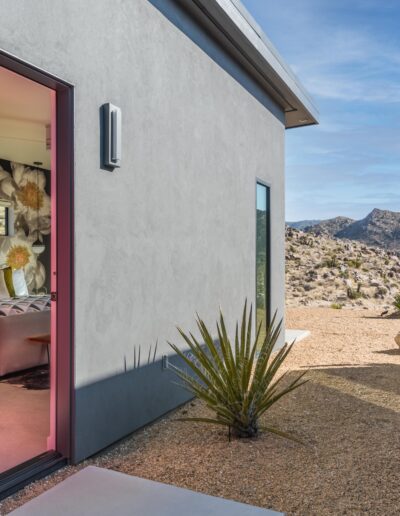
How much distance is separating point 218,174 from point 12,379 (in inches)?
121

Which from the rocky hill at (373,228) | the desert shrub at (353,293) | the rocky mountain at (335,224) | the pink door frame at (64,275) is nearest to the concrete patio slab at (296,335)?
the pink door frame at (64,275)

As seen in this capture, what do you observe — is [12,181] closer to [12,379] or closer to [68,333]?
[12,379]

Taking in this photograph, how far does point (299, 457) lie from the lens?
11.1ft

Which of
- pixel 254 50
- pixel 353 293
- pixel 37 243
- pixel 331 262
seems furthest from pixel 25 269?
pixel 331 262

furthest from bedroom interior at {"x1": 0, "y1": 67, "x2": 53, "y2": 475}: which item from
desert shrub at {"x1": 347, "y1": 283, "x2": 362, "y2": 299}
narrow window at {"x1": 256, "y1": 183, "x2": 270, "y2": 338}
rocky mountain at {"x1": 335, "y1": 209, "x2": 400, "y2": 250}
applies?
rocky mountain at {"x1": 335, "y1": 209, "x2": 400, "y2": 250}

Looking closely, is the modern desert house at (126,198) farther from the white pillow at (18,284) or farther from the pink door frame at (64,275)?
the white pillow at (18,284)

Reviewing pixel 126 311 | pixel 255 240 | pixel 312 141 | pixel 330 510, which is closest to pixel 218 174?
pixel 255 240

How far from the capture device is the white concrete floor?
3246 millimetres

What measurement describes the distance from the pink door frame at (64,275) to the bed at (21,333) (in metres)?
2.49

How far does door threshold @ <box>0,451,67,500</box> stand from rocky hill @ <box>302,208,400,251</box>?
3975 centimetres

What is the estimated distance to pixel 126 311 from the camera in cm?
374

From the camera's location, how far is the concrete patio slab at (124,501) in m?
2.48

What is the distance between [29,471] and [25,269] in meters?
7.45

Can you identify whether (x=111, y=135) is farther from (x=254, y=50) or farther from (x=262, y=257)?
(x=262, y=257)
